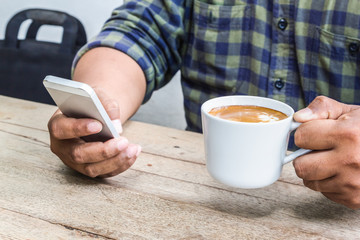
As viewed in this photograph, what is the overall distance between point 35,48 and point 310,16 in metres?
0.98

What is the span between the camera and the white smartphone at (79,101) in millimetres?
546

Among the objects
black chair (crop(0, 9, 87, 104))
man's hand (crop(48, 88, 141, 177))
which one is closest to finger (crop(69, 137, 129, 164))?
man's hand (crop(48, 88, 141, 177))

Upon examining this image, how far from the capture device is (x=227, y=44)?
1.05 metres

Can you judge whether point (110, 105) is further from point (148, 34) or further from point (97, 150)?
point (148, 34)

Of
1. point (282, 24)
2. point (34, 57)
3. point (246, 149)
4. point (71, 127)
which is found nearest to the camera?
point (246, 149)

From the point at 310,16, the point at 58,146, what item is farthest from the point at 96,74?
the point at 310,16

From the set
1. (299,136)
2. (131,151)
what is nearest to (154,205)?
(131,151)

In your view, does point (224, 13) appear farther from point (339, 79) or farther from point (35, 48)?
point (35, 48)

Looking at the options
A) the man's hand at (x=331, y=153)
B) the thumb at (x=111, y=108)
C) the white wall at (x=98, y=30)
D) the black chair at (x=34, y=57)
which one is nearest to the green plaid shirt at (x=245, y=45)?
the thumb at (x=111, y=108)

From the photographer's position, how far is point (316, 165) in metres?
A: 0.54

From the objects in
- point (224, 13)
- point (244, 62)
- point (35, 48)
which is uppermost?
point (224, 13)

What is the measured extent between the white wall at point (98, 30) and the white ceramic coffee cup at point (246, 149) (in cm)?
140

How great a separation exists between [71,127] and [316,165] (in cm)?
34

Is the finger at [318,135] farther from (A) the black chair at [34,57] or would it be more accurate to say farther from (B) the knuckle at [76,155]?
(A) the black chair at [34,57]
